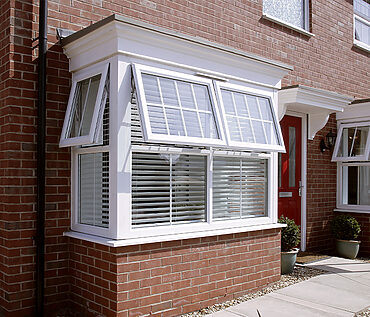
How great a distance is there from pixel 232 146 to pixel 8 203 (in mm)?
2308

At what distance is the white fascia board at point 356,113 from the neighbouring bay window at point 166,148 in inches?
126

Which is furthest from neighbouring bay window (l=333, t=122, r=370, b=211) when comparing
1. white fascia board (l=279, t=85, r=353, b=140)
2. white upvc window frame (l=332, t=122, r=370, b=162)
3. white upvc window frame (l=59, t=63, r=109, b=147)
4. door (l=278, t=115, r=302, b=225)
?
white upvc window frame (l=59, t=63, r=109, b=147)

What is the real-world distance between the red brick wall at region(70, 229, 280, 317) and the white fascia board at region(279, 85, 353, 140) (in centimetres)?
215

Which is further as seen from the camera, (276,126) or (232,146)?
(276,126)

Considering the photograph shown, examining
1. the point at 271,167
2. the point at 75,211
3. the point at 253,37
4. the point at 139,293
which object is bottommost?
the point at 139,293

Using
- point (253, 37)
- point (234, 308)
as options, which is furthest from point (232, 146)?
point (253, 37)

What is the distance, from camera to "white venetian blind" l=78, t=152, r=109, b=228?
14.1 ft

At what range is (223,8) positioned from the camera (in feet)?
20.6

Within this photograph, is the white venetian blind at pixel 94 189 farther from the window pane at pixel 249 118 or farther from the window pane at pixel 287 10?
the window pane at pixel 287 10

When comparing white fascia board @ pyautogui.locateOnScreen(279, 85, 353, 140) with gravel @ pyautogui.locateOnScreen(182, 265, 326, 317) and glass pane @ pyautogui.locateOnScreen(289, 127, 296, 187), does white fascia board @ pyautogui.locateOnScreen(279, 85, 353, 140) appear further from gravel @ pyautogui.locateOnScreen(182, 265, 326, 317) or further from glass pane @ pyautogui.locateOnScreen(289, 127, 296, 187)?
gravel @ pyautogui.locateOnScreen(182, 265, 326, 317)

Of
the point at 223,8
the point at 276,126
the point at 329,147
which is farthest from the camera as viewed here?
the point at 329,147

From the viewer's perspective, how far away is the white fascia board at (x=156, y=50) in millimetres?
4069

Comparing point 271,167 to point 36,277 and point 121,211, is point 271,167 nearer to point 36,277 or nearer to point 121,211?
point 121,211

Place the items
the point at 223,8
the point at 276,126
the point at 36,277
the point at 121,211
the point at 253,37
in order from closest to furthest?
the point at 121,211
the point at 36,277
the point at 276,126
the point at 223,8
the point at 253,37
